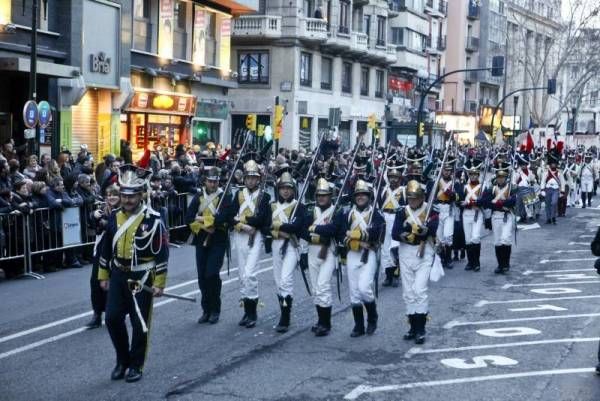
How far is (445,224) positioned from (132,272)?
9421 millimetres

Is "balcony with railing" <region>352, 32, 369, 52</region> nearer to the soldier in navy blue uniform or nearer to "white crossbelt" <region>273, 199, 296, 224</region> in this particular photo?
"white crossbelt" <region>273, 199, 296, 224</region>

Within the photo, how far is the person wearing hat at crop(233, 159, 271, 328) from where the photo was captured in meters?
11.7

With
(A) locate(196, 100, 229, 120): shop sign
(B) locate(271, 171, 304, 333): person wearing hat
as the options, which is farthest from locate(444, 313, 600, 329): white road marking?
(A) locate(196, 100, 229, 120): shop sign

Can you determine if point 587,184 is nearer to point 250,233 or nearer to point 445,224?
point 445,224

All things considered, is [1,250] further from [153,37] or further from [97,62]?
[153,37]

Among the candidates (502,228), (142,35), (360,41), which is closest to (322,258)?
(502,228)

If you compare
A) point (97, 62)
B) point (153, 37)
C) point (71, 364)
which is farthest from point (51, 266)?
point (153, 37)

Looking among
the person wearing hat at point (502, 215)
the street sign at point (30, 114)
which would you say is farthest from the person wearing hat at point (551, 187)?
the street sign at point (30, 114)

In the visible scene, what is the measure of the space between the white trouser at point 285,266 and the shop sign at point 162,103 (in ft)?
63.5

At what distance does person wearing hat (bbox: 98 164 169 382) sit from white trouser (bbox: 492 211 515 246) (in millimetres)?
9073

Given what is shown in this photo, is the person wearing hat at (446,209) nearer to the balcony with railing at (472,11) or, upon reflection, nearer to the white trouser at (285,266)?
the white trouser at (285,266)

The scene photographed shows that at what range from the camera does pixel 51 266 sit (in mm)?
15781

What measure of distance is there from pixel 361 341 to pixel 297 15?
3510 cm

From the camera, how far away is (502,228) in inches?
666
